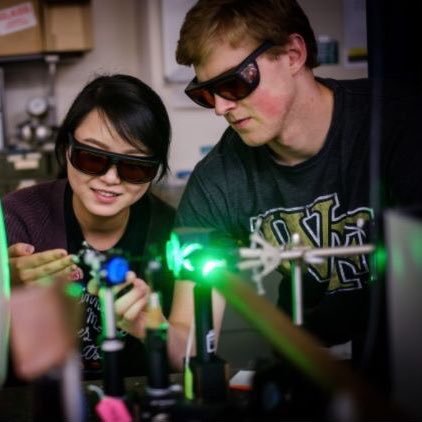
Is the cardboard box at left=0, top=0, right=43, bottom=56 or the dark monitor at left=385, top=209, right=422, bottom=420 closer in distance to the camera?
the dark monitor at left=385, top=209, right=422, bottom=420

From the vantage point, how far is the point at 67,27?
4.25 meters

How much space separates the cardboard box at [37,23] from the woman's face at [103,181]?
2.61 metres

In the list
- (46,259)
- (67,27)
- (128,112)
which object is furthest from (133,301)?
(67,27)

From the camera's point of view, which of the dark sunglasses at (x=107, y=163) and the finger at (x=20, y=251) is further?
the dark sunglasses at (x=107, y=163)

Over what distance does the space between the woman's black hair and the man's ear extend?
38cm

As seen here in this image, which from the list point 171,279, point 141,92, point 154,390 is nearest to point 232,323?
point 171,279

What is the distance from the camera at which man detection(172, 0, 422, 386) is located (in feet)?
5.14

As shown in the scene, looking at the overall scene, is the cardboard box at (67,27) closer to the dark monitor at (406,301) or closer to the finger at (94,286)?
the finger at (94,286)

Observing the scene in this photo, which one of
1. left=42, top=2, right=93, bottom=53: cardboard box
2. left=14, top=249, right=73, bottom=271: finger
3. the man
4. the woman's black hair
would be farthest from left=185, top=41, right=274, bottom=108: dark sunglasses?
left=42, top=2, right=93, bottom=53: cardboard box

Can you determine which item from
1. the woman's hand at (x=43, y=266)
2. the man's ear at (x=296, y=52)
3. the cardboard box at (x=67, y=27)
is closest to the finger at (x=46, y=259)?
the woman's hand at (x=43, y=266)

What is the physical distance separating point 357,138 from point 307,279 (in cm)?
37

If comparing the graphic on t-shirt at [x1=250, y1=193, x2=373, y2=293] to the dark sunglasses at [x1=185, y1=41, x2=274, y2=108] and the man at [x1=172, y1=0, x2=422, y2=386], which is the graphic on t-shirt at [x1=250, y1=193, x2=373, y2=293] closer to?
the man at [x1=172, y1=0, x2=422, y2=386]

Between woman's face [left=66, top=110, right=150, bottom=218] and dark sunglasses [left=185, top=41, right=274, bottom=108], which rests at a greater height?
dark sunglasses [left=185, top=41, right=274, bottom=108]

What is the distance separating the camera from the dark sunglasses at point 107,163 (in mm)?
1717
